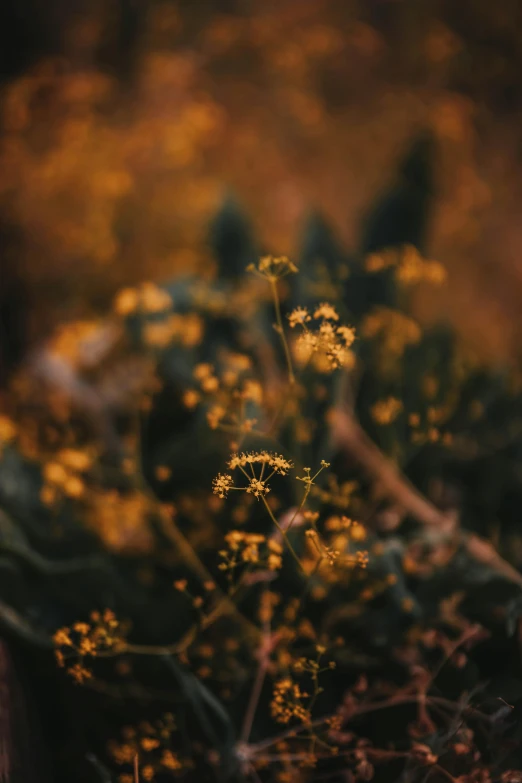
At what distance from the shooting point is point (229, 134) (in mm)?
1621

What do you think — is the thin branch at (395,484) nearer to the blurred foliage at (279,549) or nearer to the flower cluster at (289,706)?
the blurred foliage at (279,549)

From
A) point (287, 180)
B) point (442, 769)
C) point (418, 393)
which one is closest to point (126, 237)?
point (287, 180)

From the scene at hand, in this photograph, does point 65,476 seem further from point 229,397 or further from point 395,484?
point 395,484

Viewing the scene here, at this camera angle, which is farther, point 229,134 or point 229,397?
point 229,134

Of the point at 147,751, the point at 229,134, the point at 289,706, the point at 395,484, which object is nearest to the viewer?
the point at 289,706

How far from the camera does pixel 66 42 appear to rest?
1.55m

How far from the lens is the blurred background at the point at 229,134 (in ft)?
4.54

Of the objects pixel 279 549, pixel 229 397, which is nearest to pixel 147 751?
pixel 279 549

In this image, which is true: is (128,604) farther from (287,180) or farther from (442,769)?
(287,180)

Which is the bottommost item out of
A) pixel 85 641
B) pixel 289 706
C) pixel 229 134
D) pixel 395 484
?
pixel 289 706

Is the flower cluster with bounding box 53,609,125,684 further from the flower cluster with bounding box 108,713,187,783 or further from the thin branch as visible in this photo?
the thin branch

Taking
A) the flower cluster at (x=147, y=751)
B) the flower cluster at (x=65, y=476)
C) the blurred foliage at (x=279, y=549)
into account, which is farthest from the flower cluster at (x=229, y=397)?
the flower cluster at (x=147, y=751)

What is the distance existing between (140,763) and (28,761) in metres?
0.14

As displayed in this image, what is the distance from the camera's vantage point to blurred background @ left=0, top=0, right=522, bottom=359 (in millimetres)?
1384
